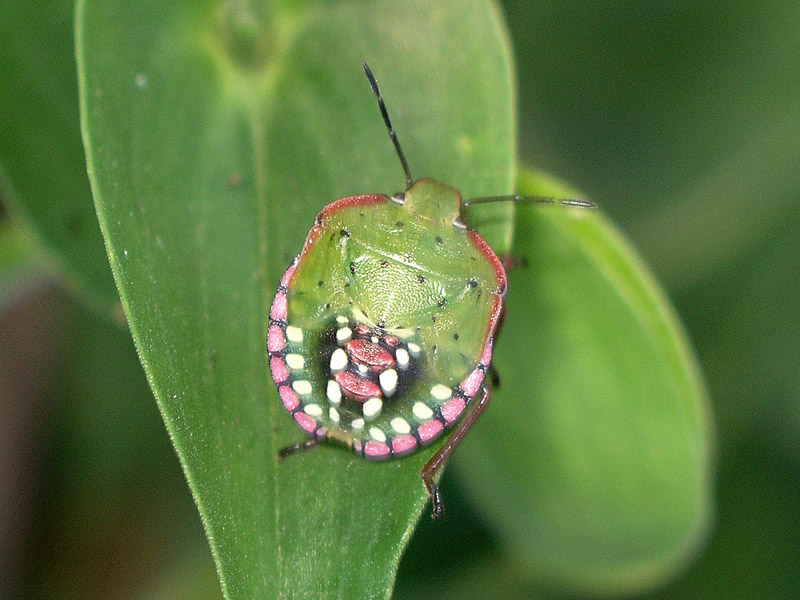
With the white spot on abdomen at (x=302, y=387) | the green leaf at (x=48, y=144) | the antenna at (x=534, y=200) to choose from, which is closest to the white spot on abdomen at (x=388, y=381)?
the white spot on abdomen at (x=302, y=387)

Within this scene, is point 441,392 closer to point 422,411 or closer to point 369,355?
point 422,411

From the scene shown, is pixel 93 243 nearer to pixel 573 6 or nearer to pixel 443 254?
pixel 443 254

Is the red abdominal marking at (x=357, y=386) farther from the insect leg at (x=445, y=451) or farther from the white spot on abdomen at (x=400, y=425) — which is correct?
the insect leg at (x=445, y=451)

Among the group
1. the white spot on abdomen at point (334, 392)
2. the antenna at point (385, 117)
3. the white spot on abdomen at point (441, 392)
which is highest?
the antenna at point (385, 117)

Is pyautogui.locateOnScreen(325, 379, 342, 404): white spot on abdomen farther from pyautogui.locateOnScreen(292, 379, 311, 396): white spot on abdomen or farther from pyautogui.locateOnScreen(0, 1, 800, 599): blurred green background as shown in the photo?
pyautogui.locateOnScreen(0, 1, 800, 599): blurred green background

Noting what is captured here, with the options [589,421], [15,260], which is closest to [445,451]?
[589,421]
